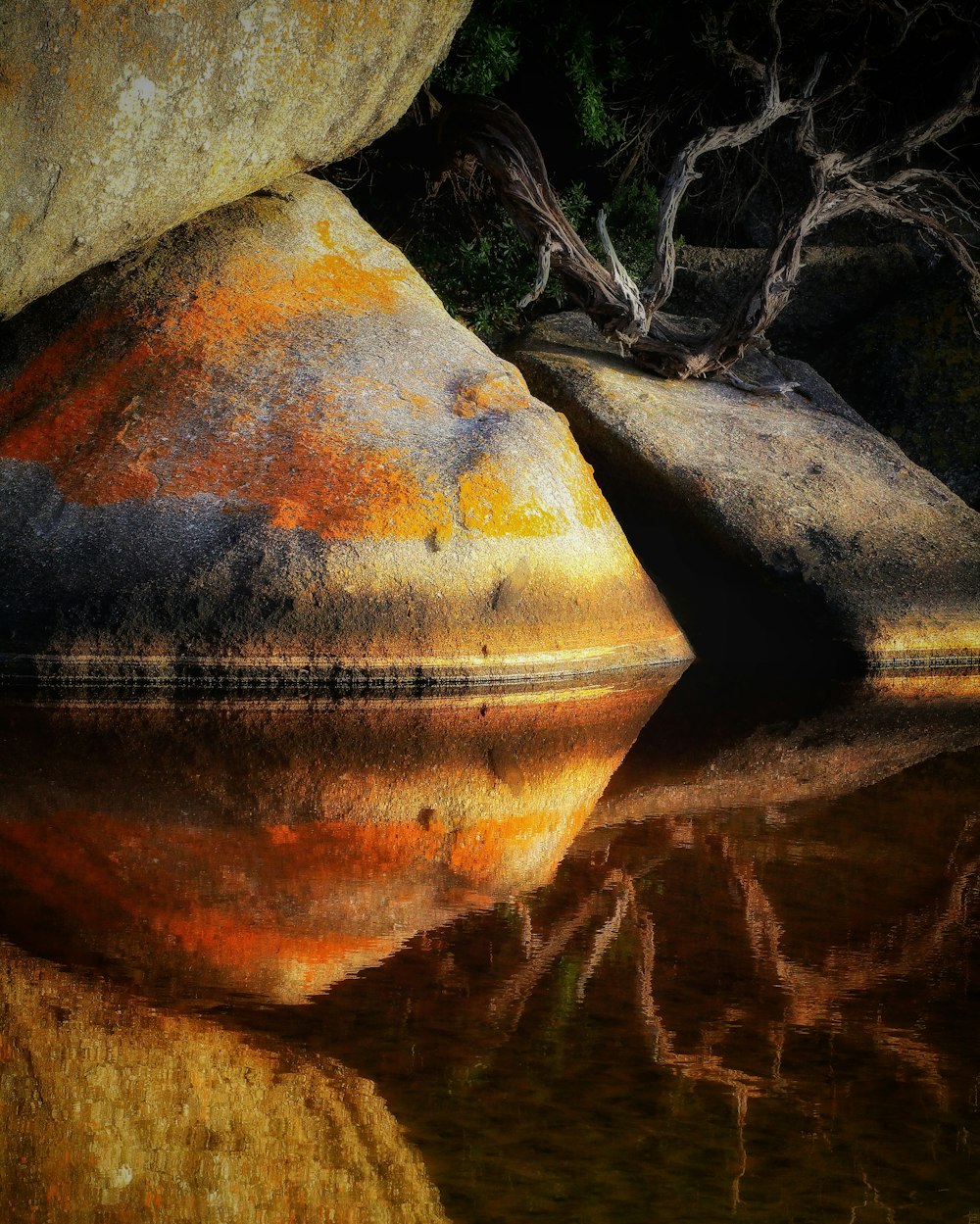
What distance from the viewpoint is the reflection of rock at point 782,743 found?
512 cm

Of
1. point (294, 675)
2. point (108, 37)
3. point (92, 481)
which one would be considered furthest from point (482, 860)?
point (108, 37)

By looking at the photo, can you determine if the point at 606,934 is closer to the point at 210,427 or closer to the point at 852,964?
the point at 852,964

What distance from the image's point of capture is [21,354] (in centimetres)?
766

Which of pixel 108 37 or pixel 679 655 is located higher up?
pixel 108 37

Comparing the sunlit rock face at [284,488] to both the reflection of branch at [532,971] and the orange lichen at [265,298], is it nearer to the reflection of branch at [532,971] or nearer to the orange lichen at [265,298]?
the orange lichen at [265,298]

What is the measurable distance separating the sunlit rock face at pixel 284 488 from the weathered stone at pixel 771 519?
95 centimetres

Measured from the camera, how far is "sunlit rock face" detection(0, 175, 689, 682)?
6.67 meters

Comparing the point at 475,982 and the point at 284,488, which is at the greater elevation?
the point at 475,982

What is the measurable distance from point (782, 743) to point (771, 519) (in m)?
2.96

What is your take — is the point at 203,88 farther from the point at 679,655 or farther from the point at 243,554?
the point at 679,655

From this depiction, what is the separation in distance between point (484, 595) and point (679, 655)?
65.9 inches

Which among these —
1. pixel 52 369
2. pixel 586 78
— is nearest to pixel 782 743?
pixel 52 369

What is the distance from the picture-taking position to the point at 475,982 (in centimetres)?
304

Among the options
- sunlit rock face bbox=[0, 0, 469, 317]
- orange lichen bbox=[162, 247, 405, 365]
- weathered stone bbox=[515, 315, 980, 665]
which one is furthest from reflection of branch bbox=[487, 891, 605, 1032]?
weathered stone bbox=[515, 315, 980, 665]
